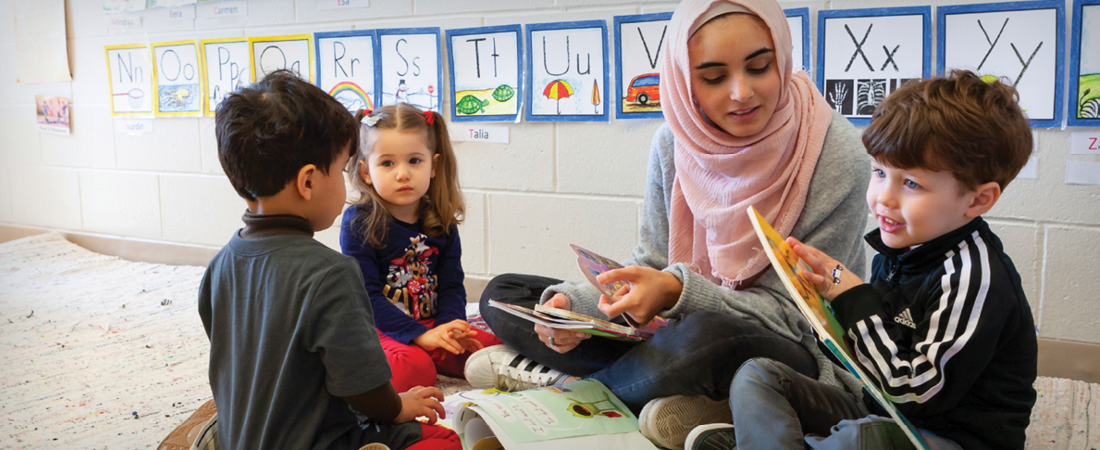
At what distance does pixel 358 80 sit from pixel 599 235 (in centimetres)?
100

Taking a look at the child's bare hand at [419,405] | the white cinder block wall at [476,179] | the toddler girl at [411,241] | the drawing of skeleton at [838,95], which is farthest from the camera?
the drawing of skeleton at [838,95]

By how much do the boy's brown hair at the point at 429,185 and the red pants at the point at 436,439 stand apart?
60cm

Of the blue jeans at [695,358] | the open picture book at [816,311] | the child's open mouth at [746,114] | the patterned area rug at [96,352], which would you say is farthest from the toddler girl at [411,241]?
the open picture book at [816,311]

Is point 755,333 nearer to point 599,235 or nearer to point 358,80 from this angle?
point 599,235

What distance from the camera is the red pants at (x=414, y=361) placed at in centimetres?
157

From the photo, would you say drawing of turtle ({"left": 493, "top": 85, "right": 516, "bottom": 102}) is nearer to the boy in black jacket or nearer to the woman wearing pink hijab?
the woman wearing pink hijab

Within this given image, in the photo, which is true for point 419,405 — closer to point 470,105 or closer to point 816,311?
point 816,311

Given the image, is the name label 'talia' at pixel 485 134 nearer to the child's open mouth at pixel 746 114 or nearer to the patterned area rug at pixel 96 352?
the patterned area rug at pixel 96 352

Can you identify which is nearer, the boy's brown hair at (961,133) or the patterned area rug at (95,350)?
the boy's brown hair at (961,133)

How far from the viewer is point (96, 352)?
6.72 feet

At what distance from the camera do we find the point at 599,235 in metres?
2.28

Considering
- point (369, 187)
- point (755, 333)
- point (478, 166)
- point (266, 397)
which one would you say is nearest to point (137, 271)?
point (478, 166)

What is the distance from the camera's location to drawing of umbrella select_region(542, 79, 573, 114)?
2.22 meters

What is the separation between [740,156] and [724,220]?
0.12 metres
